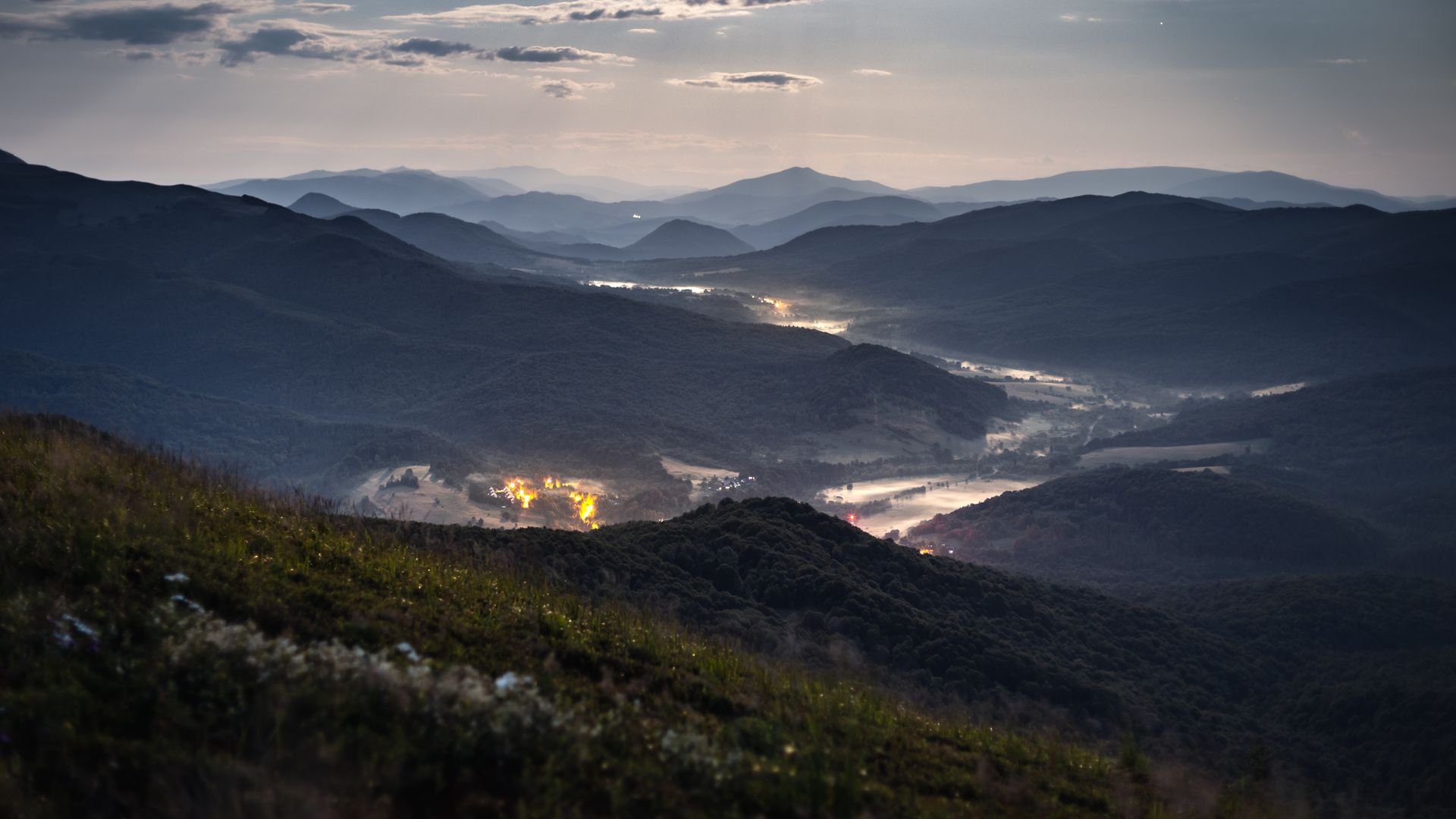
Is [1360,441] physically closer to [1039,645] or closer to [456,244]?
[1039,645]

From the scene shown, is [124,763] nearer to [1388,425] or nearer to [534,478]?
[534,478]

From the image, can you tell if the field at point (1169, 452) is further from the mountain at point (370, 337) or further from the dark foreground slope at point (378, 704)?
the dark foreground slope at point (378, 704)

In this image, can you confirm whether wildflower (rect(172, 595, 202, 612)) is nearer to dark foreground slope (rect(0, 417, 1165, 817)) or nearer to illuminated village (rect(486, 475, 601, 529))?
dark foreground slope (rect(0, 417, 1165, 817))

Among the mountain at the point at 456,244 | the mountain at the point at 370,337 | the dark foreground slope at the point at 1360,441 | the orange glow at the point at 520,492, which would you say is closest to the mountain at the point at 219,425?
the mountain at the point at 370,337

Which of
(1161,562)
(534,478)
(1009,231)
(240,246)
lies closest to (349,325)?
(240,246)

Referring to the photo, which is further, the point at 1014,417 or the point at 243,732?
the point at 1014,417

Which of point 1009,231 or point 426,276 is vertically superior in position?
point 1009,231
